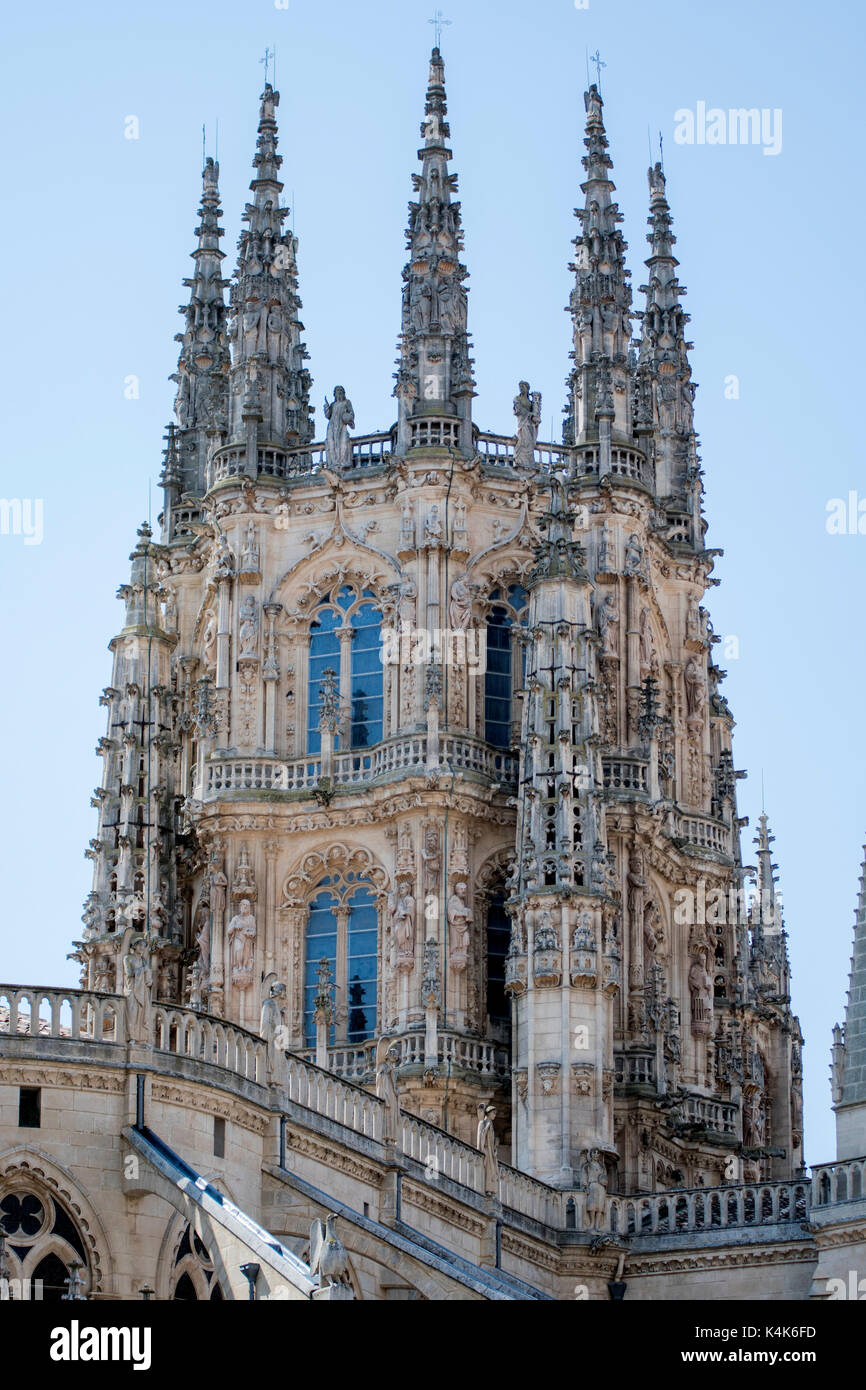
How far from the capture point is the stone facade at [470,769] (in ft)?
151

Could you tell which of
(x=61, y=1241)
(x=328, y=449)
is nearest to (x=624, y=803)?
(x=328, y=449)

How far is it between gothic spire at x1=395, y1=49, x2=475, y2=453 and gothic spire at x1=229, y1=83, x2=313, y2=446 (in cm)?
281

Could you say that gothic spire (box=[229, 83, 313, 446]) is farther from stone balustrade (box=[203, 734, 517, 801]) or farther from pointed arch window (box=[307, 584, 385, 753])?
stone balustrade (box=[203, 734, 517, 801])

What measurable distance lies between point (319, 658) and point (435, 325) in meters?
6.83

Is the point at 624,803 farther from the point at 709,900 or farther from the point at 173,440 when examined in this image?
the point at 173,440

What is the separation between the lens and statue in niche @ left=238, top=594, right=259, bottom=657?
53719 millimetres

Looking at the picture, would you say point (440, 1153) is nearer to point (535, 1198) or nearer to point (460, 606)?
point (535, 1198)

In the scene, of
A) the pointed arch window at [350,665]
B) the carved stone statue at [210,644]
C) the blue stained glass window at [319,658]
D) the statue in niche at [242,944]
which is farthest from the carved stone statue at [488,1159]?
the carved stone statue at [210,644]

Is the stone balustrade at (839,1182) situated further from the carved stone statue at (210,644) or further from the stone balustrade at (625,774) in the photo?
the carved stone statue at (210,644)

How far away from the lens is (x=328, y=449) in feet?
180

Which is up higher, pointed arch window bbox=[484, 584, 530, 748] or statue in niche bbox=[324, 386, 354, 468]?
statue in niche bbox=[324, 386, 354, 468]

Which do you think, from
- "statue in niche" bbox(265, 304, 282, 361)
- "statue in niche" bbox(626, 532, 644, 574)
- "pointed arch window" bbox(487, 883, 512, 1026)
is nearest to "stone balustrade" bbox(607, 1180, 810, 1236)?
"pointed arch window" bbox(487, 883, 512, 1026)

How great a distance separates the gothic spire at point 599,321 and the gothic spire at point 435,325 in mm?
2474

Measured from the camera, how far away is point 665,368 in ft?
197
